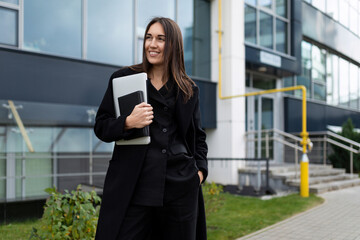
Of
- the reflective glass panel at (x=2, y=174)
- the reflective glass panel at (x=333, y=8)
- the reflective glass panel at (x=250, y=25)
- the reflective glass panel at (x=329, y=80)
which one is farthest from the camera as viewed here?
the reflective glass panel at (x=329, y=80)

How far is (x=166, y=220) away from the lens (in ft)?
6.86

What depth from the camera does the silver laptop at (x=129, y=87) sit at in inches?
79.5

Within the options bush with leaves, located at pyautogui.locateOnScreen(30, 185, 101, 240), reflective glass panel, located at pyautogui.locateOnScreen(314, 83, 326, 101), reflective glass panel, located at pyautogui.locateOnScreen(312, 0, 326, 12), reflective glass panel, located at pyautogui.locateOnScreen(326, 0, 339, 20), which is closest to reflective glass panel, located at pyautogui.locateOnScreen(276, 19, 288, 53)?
reflective glass panel, located at pyautogui.locateOnScreen(312, 0, 326, 12)

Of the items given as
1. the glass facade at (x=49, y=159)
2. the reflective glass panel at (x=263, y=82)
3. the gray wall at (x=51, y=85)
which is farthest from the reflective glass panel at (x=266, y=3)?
the glass facade at (x=49, y=159)

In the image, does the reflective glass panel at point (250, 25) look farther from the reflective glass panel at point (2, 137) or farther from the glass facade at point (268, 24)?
the reflective glass panel at point (2, 137)

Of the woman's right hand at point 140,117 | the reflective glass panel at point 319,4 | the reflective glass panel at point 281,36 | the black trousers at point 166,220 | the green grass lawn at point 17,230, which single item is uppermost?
the reflective glass panel at point 319,4

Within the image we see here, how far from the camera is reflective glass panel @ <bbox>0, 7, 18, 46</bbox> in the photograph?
273 inches

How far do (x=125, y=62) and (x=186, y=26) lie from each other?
252 cm

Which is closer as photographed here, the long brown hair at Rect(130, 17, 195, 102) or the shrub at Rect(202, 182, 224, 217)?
the long brown hair at Rect(130, 17, 195, 102)

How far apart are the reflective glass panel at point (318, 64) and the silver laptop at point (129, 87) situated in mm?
15043

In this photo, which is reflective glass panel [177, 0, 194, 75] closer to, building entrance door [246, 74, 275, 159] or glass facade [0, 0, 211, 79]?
glass facade [0, 0, 211, 79]

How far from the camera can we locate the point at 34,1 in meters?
A: 7.39

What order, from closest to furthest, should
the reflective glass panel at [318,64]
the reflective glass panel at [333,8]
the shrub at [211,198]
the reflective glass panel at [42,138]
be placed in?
the shrub at [211,198] < the reflective glass panel at [42,138] < the reflective glass panel at [318,64] < the reflective glass panel at [333,8]

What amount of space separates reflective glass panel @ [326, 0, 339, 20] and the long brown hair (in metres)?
15.8
